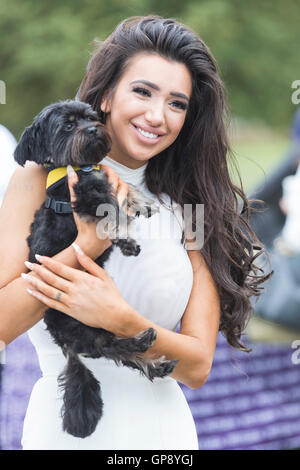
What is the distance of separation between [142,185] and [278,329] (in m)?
2.77

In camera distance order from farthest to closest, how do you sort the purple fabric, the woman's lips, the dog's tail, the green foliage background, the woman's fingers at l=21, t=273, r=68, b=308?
the green foliage background, the purple fabric, the woman's lips, the dog's tail, the woman's fingers at l=21, t=273, r=68, b=308

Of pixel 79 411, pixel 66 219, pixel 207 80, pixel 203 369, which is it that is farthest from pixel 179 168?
pixel 79 411

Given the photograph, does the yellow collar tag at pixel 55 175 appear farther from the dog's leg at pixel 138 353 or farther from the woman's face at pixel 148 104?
the dog's leg at pixel 138 353

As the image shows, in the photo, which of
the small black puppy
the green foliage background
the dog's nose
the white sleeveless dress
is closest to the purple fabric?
the white sleeveless dress

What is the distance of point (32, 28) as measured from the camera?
1102 centimetres

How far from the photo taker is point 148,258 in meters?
2.32

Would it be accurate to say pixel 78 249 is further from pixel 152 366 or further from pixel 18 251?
pixel 152 366

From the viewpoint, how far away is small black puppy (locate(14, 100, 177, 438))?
6.97 ft

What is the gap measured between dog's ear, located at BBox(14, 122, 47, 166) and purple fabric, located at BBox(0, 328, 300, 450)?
2.10 meters

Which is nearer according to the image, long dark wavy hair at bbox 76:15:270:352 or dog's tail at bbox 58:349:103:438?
dog's tail at bbox 58:349:103:438

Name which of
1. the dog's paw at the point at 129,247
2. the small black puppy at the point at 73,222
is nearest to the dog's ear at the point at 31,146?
the small black puppy at the point at 73,222

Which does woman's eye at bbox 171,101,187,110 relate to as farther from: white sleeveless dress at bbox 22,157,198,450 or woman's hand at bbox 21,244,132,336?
woman's hand at bbox 21,244,132,336

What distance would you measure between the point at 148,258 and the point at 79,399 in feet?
1.82
